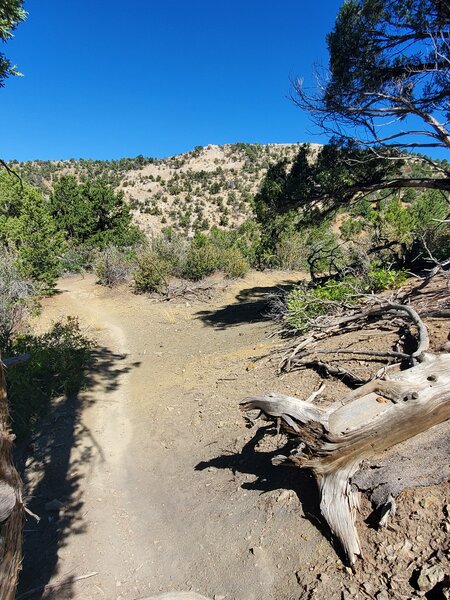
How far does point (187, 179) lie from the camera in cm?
5072

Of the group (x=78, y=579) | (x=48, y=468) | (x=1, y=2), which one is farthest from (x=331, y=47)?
(x=78, y=579)

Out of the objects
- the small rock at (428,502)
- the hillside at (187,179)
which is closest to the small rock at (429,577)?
the small rock at (428,502)

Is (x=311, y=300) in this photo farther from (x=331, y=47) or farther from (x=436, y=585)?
(x=331, y=47)

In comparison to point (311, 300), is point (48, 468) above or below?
below

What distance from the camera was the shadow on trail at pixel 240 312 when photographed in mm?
10141

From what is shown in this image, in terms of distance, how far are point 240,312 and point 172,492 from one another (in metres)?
7.53

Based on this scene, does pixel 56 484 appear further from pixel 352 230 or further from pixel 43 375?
pixel 352 230

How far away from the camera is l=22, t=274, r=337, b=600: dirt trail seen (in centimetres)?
281

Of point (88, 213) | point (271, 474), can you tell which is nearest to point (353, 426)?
point (271, 474)

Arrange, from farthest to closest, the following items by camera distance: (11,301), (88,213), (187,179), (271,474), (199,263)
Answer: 1. (187,179)
2. (88,213)
3. (199,263)
4. (11,301)
5. (271,474)

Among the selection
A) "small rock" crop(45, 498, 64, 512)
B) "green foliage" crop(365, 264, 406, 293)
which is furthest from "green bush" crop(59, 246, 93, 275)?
"small rock" crop(45, 498, 64, 512)

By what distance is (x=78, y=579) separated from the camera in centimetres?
304

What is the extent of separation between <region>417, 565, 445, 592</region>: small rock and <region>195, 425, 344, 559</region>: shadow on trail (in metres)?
0.47

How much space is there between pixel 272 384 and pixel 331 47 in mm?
7193
